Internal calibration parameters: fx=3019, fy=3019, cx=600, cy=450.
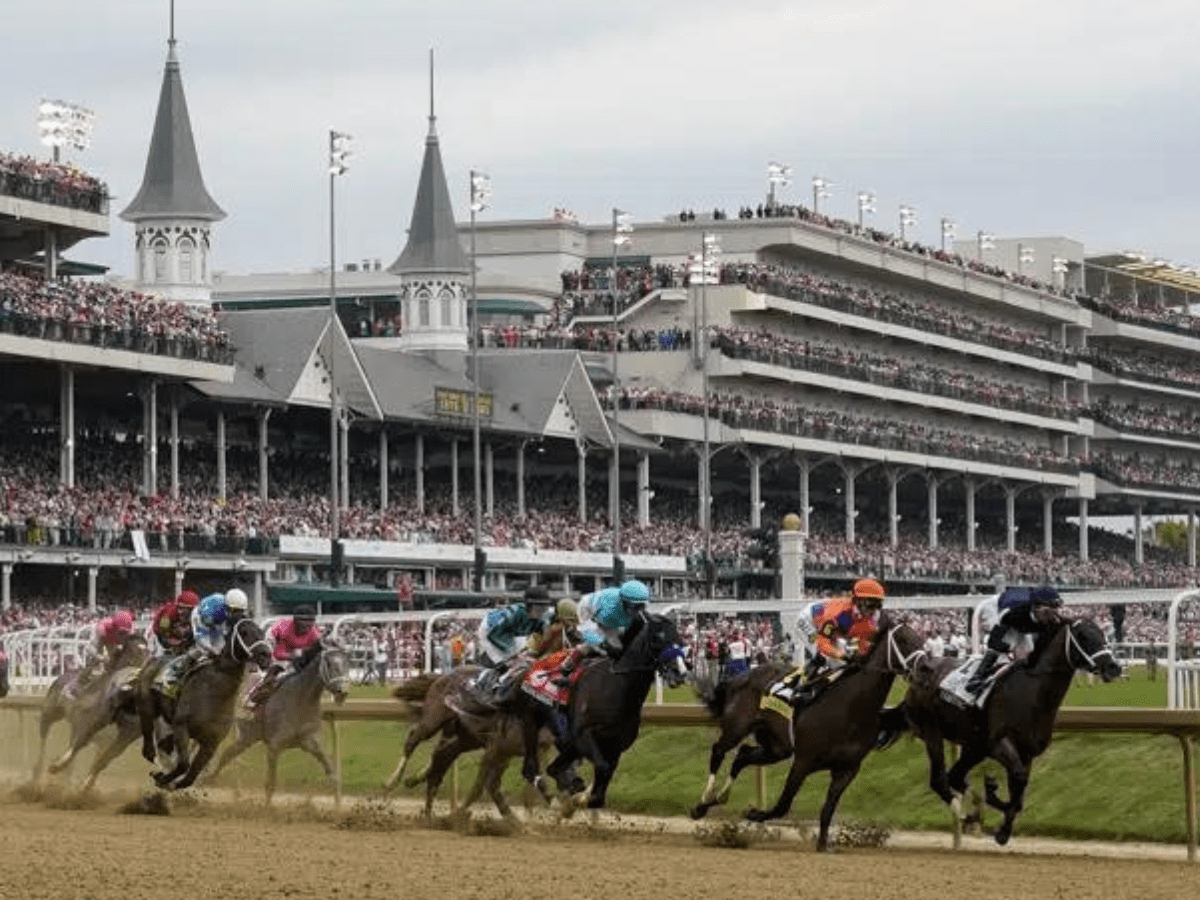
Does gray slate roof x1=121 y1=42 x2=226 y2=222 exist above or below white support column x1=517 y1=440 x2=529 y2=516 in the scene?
above

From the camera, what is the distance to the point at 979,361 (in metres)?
110

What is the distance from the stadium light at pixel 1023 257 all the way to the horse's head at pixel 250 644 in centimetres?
10110

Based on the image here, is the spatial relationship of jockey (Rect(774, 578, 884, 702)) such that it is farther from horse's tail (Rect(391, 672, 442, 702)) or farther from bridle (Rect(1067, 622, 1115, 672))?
horse's tail (Rect(391, 672, 442, 702))

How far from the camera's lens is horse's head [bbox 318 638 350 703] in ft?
78.6

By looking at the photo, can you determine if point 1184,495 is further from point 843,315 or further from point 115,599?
point 115,599

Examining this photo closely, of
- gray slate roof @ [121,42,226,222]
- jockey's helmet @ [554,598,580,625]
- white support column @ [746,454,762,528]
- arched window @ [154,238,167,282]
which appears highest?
gray slate roof @ [121,42,226,222]

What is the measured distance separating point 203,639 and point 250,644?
101cm

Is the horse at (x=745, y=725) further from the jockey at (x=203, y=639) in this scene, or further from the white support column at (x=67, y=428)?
the white support column at (x=67, y=428)

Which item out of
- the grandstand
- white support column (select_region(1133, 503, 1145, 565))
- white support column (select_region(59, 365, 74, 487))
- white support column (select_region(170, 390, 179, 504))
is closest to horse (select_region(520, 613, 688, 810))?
the grandstand

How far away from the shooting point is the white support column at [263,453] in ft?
210

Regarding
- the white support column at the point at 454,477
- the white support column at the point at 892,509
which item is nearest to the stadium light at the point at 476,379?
the white support column at the point at 454,477

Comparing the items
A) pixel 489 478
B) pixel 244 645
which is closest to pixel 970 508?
pixel 489 478

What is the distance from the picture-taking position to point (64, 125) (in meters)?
62.6

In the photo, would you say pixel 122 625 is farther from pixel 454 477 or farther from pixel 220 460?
pixel 454 477
